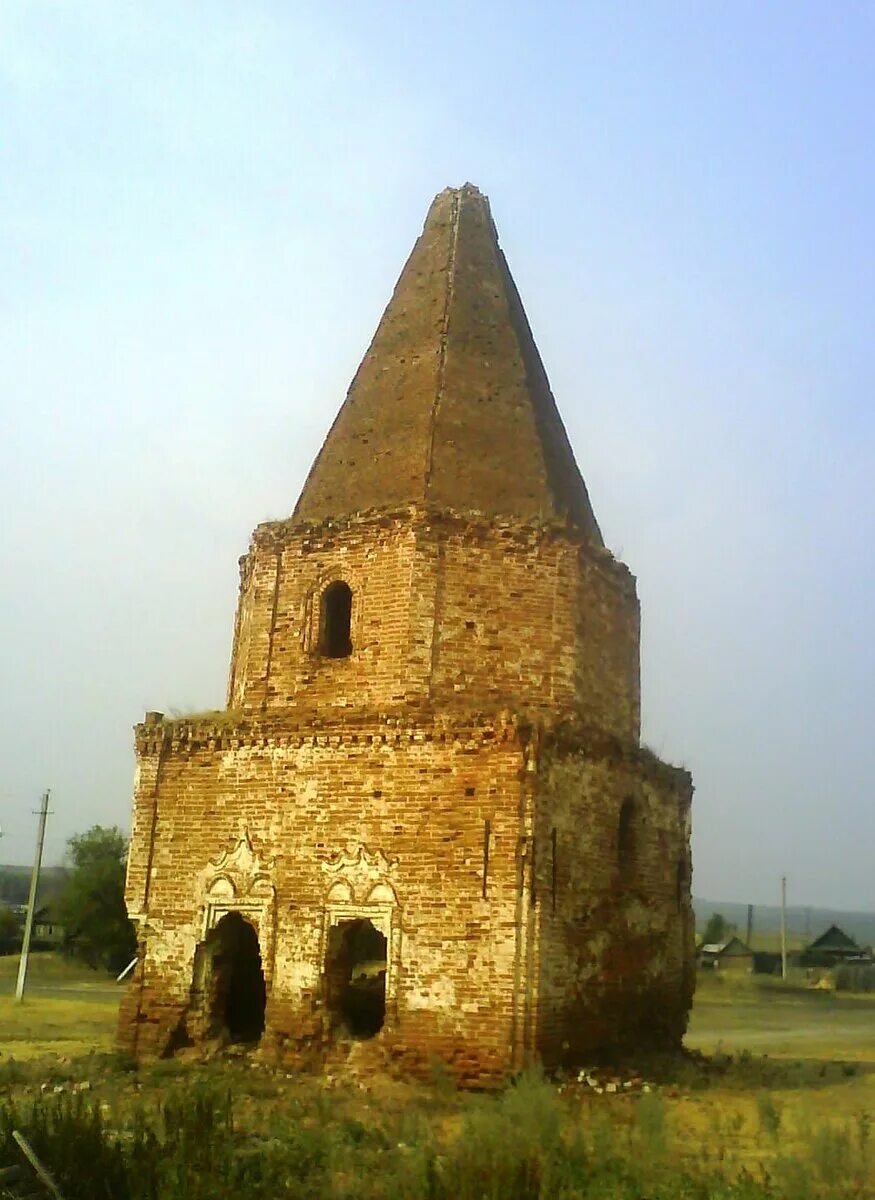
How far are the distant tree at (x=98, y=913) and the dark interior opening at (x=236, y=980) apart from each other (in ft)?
78.5

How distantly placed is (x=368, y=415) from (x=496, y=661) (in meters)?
3.97

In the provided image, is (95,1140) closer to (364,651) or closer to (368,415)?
(364,651)

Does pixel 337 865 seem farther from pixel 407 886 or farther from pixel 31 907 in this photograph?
pixel 31 907

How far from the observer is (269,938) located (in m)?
11.1

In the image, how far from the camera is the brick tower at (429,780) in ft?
34.3

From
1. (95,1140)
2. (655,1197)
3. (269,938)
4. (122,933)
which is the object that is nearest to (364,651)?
(269,938)

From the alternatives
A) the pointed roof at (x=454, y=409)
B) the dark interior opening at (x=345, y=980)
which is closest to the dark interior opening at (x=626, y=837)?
the dark interior opening at (x=345, y=980)

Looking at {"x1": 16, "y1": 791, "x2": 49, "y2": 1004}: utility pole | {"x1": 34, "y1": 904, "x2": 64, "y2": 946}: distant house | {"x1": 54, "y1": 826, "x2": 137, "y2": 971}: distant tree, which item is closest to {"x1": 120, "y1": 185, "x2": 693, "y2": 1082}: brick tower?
{"x1": 16, "y1": 791, "x2": 49, "y2": 1004}: utility pole

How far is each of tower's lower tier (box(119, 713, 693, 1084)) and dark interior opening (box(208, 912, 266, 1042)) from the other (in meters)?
0.04

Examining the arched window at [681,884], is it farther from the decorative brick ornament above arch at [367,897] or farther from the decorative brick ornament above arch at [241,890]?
the decorative brick ornament above arch at [241,890]

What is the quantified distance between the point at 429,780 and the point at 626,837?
278 centimetres

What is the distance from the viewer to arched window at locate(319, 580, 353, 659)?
12.3 meters

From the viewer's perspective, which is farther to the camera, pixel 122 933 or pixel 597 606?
pixel 122 933

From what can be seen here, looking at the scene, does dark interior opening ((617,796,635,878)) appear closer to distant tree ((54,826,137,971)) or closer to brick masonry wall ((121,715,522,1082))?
brick masonry wall ((121,715,522,1082))
